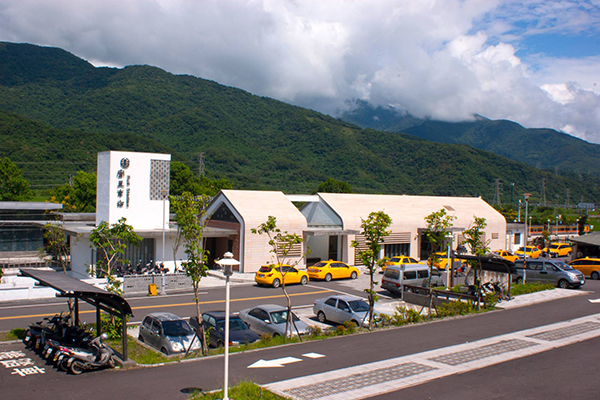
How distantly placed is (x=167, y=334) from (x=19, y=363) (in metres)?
4.07

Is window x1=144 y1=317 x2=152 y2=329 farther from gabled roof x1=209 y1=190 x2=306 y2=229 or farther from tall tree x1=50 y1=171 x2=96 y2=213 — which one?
tall tree x1=50 y1=171 x2=96 y2=213

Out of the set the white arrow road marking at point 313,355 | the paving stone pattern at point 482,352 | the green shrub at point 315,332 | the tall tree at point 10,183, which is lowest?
the green shrub at point 315,332

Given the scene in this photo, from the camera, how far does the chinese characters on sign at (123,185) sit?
106 feet

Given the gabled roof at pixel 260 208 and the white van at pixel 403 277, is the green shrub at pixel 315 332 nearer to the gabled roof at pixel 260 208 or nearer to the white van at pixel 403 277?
the white van at pixel 403 277

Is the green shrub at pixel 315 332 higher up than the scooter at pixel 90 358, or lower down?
lower down

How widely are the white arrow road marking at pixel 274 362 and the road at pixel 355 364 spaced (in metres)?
0.20

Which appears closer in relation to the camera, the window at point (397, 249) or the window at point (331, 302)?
the window at point (331, 302)

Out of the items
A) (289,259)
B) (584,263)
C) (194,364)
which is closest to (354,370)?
(194,364)

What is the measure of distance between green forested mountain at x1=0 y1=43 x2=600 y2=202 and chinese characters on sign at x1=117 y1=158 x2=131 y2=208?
60946 millimetres

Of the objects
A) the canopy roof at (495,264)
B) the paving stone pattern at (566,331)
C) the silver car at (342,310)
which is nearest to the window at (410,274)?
the canopy roof at (495,264)

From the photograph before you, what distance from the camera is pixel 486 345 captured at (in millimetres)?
14234

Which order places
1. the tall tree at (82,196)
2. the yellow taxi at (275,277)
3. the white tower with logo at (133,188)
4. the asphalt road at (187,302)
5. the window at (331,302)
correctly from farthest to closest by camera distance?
the tall tree at (82,196) < the white tower with logo at (133,188) < the yellow taxi at (275,277) < the asphalt road at (187,302) < the window at (331,302)

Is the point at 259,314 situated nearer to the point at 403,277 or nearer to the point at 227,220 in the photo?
the point at 403,277

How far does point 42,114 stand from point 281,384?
436 ft
